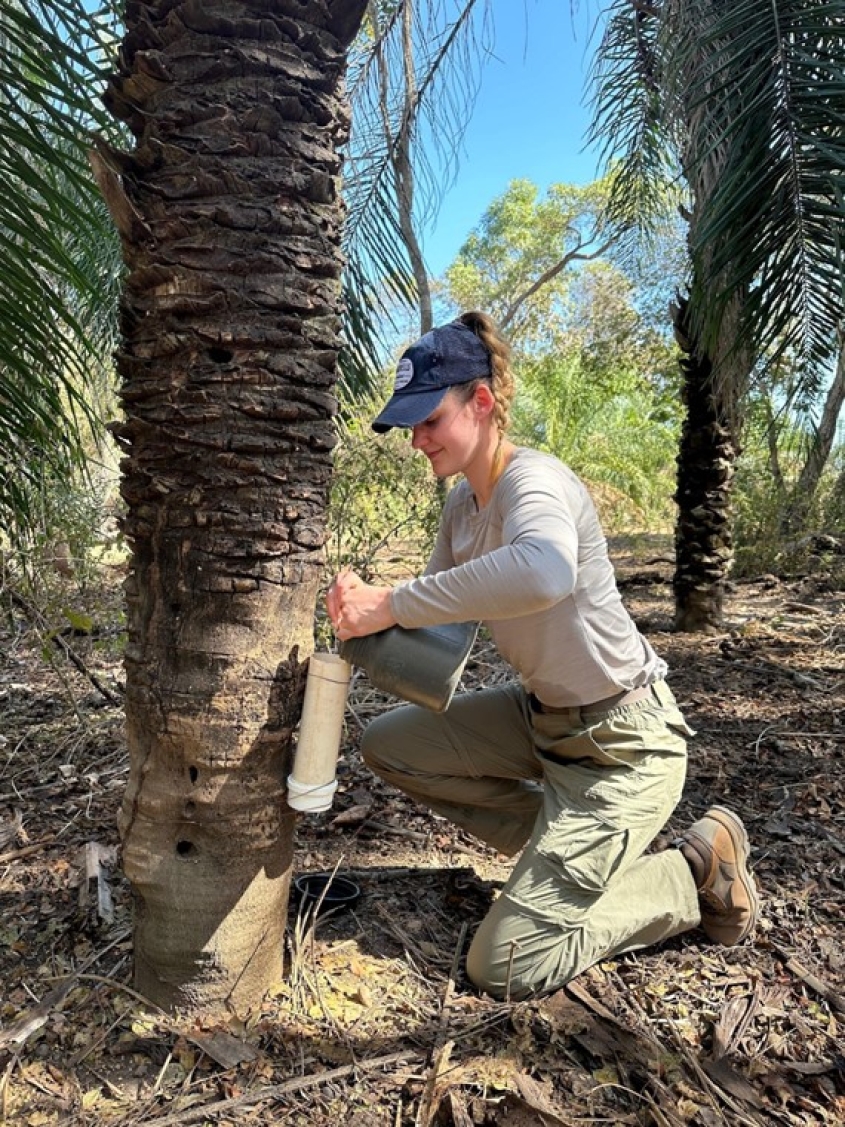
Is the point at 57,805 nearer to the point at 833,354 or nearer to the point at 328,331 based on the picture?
the point at 328,331

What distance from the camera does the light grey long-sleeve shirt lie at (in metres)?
1.96

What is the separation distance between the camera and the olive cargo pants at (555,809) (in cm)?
218

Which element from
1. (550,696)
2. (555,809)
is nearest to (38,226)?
(550,696)

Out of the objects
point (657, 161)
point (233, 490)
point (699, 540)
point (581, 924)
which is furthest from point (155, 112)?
point (657, 161)

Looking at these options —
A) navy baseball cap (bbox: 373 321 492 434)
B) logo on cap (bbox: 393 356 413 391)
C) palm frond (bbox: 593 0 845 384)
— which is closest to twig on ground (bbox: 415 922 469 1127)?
navy baseball cap (bbox: 373 321 492 434)

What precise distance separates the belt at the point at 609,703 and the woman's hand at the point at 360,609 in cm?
68

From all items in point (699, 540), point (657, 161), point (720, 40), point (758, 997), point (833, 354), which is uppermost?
point (657, 161)

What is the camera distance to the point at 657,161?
6.77 m

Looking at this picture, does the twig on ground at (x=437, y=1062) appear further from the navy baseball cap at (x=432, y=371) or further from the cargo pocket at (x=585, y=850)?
the navy baseball cap at (x=432, y=371)

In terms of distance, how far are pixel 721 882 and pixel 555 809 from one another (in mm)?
521

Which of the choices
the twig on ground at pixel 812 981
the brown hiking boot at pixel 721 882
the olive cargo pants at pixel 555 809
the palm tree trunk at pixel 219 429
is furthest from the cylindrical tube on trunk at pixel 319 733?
the twig on ground at pixel 812 981

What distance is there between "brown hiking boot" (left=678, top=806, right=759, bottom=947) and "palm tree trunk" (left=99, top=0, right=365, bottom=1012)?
1.26m

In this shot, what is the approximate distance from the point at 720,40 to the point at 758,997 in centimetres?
366

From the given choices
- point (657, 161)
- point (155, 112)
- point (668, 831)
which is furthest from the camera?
point (657, 161)
